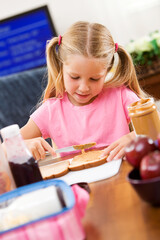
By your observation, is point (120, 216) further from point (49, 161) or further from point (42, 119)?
point (42, 119)

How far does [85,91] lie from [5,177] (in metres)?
0.69

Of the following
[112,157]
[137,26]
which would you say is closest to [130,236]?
[112,157]

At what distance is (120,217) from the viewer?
0.67 meters

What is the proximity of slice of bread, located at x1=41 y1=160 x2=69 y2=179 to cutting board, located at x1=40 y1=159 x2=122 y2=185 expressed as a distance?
0.02 metres

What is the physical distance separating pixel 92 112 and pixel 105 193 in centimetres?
93

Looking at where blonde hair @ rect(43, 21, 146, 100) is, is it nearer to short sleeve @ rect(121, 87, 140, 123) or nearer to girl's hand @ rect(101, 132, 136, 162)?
short sleeve @ rect(121, 87, 140, 123)

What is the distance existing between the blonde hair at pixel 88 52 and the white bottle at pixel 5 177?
2.40 feet

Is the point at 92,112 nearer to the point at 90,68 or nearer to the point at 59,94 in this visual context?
the point at 59,94

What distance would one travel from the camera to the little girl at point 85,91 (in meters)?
1.47

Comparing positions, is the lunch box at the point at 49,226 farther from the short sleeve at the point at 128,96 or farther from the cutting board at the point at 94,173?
the short sleeve at the point at 128,96

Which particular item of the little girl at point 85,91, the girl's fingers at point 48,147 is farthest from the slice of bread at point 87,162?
the little girl at point 85,91

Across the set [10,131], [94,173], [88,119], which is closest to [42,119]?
[88,119]

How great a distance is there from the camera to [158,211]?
2.09 ft

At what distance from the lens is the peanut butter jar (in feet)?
3.46
